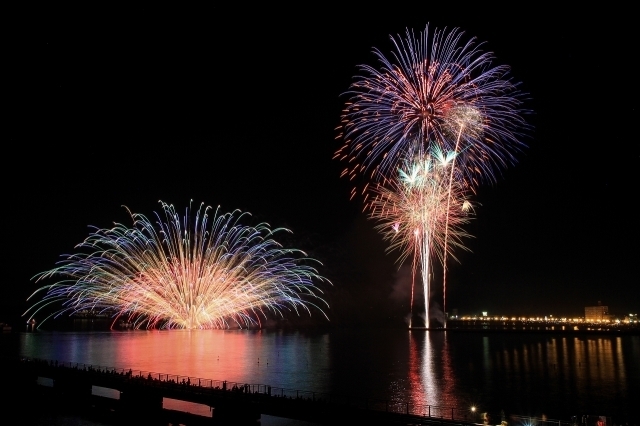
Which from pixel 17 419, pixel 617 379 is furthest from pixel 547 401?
pixel 17 419

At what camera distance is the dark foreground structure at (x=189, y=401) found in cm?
2559

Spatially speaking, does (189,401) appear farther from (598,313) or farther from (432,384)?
(598,313)

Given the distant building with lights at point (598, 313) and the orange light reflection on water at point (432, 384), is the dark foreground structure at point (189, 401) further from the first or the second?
the distant building with lights at point (598, 313)

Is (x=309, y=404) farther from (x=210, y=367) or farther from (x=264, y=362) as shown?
(x=264, y=362)

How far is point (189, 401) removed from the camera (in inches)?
1250

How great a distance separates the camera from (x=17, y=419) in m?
31.9

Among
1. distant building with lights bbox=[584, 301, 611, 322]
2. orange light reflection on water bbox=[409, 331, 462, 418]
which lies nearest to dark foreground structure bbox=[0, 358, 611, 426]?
orange light reflection on water bbox=[409, 331, 462, 418]

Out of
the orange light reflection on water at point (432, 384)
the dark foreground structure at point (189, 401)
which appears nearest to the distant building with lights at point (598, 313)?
the orange light reflection on water at point (432, 384)

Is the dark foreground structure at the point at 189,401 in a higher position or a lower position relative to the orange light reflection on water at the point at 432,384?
higher

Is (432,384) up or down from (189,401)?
down

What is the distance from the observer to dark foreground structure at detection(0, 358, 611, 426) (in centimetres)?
2559

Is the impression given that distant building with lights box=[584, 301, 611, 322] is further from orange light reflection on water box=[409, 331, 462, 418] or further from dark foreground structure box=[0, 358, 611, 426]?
dark foreground structure box=[0, 358, 611, 426]

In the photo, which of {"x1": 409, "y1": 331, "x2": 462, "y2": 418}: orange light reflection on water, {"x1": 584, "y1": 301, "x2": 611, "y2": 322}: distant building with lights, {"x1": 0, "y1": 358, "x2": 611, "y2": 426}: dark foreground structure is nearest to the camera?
{"x1": 0, "y1": 358, "x2": 611, "y2": 426}: dark foreground structure

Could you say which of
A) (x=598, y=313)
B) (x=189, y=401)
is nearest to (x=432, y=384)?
(x=189, y=401)
